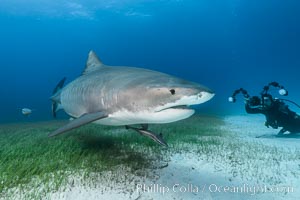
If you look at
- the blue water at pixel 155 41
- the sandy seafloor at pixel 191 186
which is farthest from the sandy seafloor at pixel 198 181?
the blue water at pixel 155 41

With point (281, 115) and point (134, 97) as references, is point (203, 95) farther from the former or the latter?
point (281, 115)

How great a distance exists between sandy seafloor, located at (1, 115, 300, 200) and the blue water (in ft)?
165

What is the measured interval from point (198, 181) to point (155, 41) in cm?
12220

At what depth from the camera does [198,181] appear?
4418 millimetres

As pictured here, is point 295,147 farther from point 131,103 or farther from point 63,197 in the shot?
point 63,197

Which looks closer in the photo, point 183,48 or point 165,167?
point 165,167

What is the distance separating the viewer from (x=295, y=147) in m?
7.79

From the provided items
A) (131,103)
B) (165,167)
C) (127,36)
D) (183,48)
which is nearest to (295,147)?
(165,167)

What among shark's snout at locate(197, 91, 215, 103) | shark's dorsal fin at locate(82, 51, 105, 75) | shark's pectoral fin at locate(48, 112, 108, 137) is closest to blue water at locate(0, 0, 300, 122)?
shark's dorsal fin at locate(82, 51, 105, 75)

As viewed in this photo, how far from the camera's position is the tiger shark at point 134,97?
345 centimetres

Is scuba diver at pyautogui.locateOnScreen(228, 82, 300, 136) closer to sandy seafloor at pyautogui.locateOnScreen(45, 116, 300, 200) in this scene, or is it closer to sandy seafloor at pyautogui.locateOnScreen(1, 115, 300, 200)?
sandy seafloor at pyautogui.locateOnScreen(1, 115, 300, 200)

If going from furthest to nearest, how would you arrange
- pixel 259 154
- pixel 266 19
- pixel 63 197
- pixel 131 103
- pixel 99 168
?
1. pixel 266 19
2. pixel 259 154
3. pixel 99 168
4. pixel 131 103
5. pixel 63 197

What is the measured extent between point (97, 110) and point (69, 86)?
2127mm

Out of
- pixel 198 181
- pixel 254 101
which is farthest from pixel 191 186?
pixel 254 101
